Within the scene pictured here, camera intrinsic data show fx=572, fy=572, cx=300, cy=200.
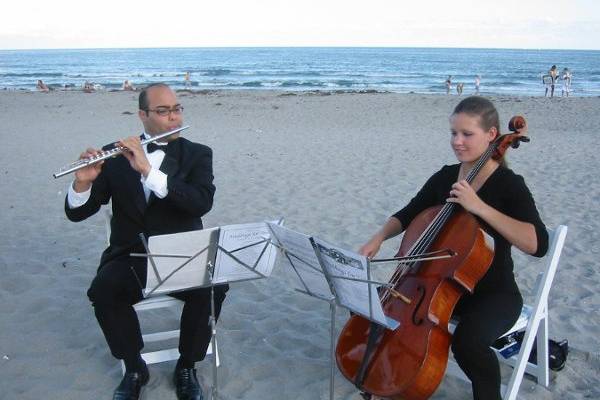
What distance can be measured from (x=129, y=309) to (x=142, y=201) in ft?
1.97

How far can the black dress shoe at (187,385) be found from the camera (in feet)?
10.1

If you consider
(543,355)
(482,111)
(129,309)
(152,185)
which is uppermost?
(482,111)

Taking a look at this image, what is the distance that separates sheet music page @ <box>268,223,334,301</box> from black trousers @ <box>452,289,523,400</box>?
0.64 meters

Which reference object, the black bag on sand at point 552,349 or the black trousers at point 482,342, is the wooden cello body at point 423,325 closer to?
the black trousers at point 482,342

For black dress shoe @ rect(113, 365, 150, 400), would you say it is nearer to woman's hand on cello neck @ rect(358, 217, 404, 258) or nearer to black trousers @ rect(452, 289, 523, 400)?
woman's hand on cello neck @ rect(358, 217, 404, 258)

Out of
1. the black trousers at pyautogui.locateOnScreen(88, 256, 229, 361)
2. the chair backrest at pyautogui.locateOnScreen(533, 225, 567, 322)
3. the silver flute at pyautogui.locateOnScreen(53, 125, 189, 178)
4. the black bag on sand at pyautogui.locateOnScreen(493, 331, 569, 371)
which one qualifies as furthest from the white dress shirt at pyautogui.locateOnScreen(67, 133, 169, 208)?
→ the black bag on sand at pyautogui.locateOnScreen(493, 331, 569, 371)

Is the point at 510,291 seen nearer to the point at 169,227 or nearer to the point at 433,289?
the point at 433,289

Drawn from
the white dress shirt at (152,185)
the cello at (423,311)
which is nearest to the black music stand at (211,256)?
the white dress shirt at (152,185)

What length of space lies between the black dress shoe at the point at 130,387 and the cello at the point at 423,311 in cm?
113

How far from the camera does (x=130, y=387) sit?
3.08 m

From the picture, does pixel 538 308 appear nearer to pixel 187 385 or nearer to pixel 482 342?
pixel 482 342

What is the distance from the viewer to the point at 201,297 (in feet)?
10.4

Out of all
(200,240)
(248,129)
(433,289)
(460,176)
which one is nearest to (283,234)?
(200,240)

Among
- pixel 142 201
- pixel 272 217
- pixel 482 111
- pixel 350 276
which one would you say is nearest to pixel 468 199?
pixel 482 111
